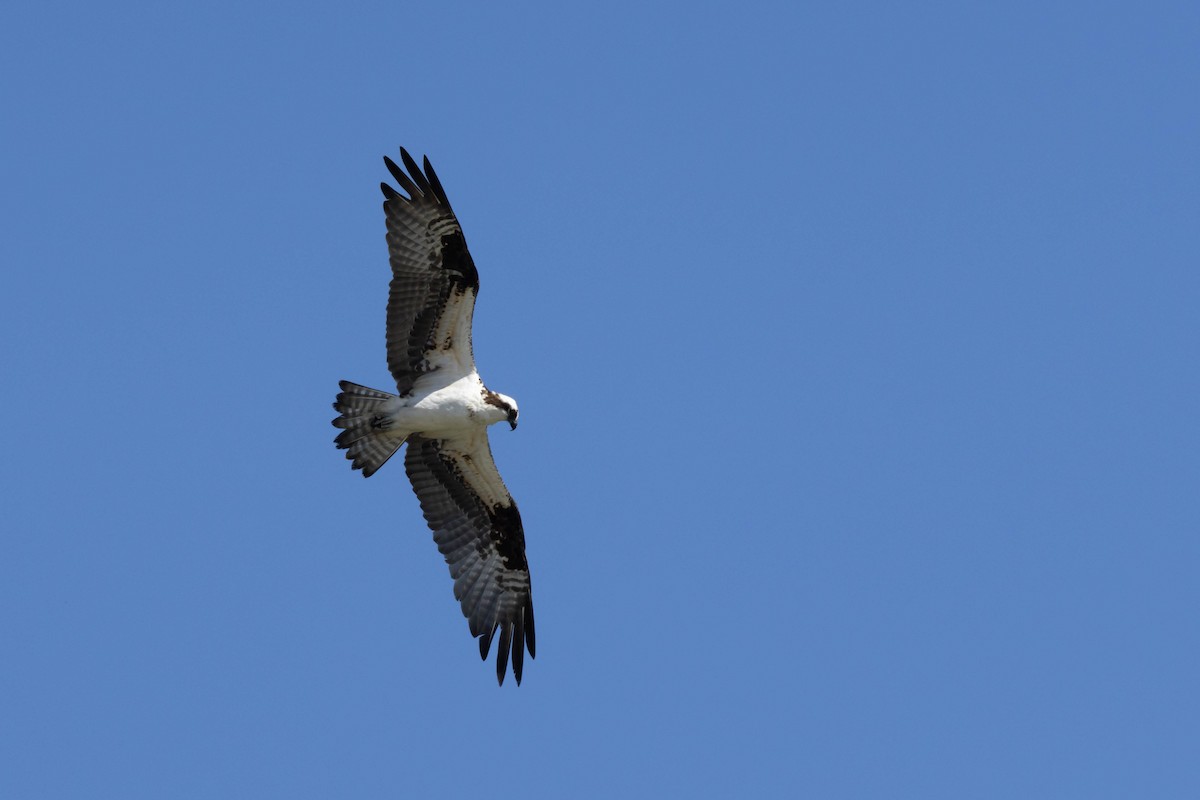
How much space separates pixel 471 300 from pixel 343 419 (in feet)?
5.11

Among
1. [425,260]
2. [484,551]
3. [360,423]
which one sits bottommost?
[484,551]

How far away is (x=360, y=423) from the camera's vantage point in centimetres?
1341

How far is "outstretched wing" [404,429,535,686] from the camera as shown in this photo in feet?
47.1

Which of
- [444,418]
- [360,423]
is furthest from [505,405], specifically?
[360,423]

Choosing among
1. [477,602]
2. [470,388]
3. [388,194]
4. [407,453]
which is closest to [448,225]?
[388,194]

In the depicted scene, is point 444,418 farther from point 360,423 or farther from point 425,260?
point 425,260

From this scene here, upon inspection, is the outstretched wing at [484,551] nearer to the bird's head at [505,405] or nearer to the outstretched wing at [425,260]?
the bird's head at [505,405]

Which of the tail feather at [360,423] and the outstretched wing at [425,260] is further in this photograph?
the tail feather at [360,423]

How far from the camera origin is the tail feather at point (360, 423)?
43.9ft

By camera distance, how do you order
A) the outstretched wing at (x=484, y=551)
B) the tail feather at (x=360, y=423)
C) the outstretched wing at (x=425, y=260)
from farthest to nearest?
the outstretched wing at (x=484, y=551) → the tail feather at (x=360, y=423) → the outstretched wing at (x=425, y=260)

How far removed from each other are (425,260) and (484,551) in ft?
9.98

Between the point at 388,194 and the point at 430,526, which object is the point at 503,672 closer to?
the point at 430,526

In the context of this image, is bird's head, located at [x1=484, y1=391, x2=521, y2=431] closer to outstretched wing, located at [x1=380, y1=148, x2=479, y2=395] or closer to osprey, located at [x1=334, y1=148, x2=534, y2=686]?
osprey, located at [x1=334, y1=148, x2=534, y2=686]

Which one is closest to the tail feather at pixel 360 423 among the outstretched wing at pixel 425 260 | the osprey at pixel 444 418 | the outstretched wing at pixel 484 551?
the osprey at pixel 444 418
